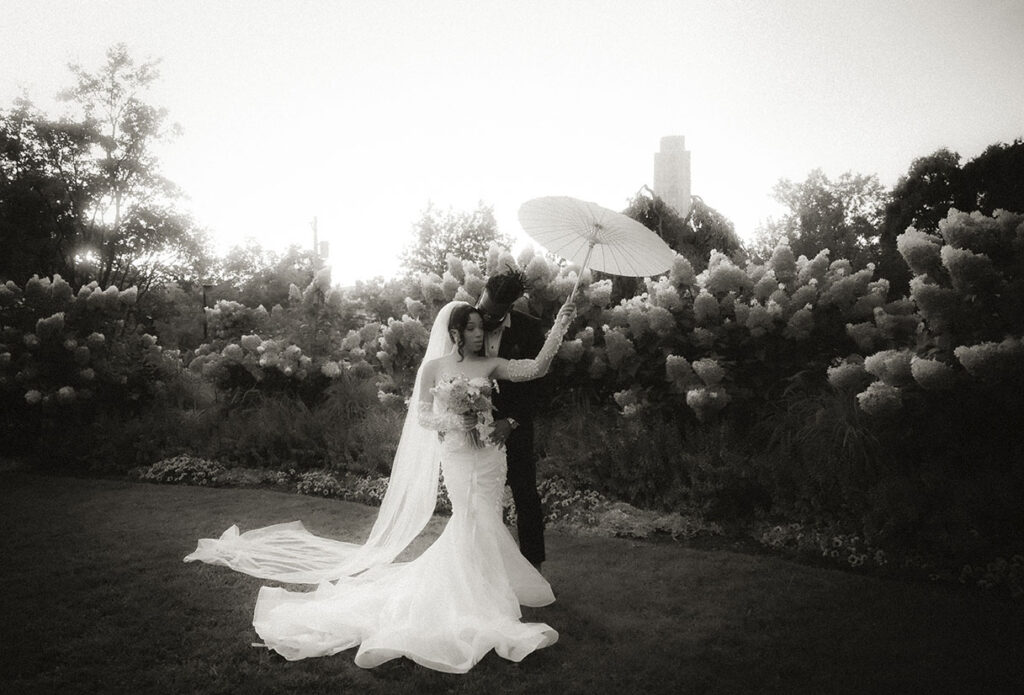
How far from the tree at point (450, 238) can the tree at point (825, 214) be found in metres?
14.4

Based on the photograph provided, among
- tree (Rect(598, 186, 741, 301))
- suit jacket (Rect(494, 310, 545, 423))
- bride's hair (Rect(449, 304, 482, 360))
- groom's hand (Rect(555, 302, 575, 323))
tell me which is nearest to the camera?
groom's hand (Rect(555, 302, 575, 323))

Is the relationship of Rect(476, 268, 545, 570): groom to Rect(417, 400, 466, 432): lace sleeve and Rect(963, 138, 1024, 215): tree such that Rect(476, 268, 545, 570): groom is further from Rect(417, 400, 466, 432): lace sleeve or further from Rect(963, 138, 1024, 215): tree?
Rect(963, 138, 1024, 215): tree

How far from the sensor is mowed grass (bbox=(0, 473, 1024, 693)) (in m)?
3.55

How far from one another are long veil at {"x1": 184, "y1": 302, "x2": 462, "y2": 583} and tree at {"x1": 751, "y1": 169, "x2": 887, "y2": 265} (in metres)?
26.7

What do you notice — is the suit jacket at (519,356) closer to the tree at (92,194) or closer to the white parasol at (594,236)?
the white parasol at (594,236)

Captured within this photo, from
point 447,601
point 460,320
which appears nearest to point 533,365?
point 460,320

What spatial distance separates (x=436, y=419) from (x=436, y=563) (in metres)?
1.05

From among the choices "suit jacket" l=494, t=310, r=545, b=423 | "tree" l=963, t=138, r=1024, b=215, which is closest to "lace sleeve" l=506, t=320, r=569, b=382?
"suit jacket" l=494, t=310, r=545, b=423

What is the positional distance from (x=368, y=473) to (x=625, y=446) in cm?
392

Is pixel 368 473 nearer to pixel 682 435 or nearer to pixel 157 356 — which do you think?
pixel 682 435

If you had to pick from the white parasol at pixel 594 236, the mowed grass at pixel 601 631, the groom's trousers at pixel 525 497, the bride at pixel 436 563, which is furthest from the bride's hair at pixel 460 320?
the mowed grass at pixel 601 631

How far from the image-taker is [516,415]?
5.32 meters

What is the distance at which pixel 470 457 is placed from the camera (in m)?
4.84

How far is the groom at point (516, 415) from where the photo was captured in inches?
198
